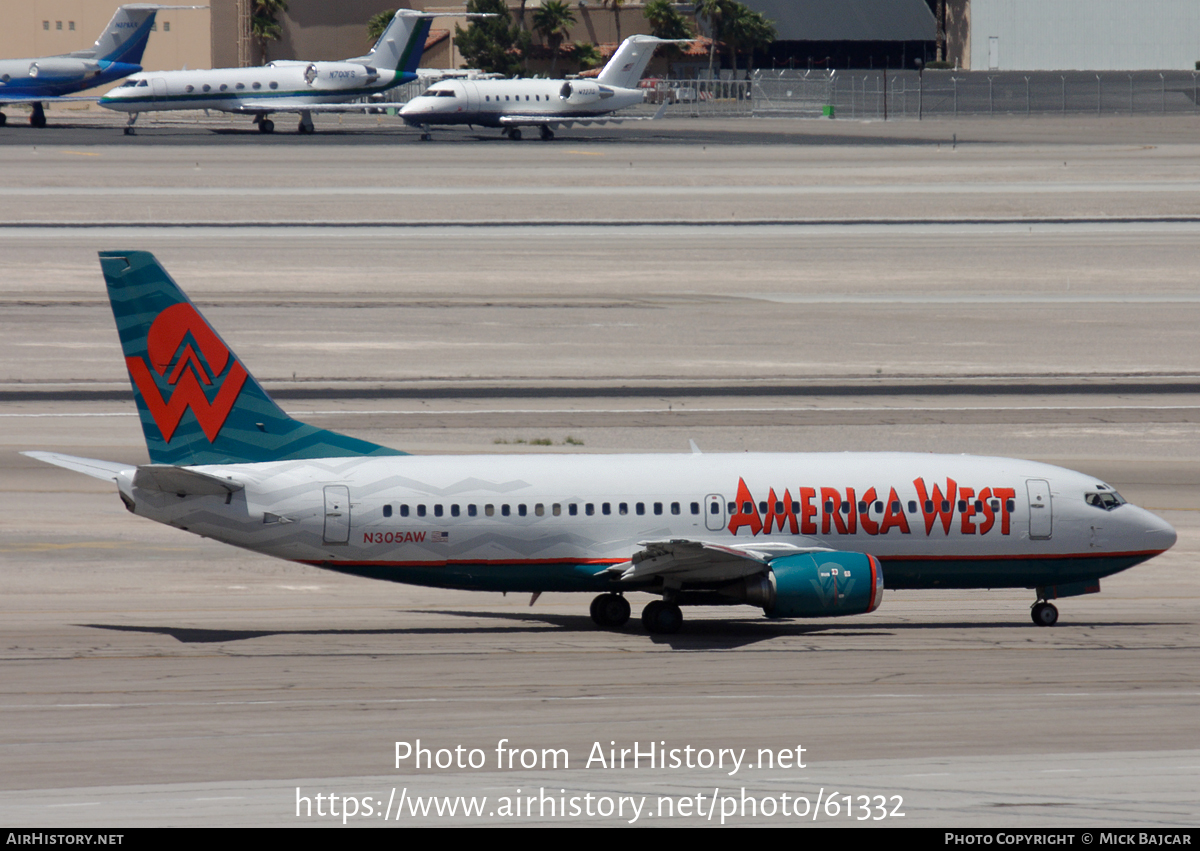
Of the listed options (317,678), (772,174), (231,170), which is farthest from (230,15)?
(317,678)

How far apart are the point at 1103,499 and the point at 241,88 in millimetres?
131463

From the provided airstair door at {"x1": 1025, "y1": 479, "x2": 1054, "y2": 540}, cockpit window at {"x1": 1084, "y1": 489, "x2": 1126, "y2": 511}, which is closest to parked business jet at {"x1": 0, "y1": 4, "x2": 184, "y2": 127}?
airstair door at {"x1": 1025, "y1": 479, "x2": 1054, "y2": 540}

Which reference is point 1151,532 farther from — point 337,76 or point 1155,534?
point 337,76

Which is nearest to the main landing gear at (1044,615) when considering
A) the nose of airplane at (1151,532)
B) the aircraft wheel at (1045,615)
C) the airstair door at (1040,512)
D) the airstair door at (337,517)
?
the aircraft wheel at (1045,615)

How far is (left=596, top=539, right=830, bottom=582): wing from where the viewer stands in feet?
99.7

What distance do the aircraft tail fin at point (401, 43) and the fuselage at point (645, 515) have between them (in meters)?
134

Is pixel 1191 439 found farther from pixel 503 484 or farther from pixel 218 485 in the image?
pixel 218 485

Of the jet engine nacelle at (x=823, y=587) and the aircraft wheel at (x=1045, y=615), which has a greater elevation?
the jet engine nacelle at (x=823, y=587)

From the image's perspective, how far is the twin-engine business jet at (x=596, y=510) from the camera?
31234 mm

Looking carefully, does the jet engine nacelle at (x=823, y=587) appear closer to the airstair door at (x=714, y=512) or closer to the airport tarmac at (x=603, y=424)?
the airport tarmac at (x=603, y=424)

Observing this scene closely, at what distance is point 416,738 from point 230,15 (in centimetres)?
18556

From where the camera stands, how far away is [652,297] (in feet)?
275

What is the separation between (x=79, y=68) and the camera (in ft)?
495

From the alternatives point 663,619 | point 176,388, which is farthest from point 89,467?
point 663,619
